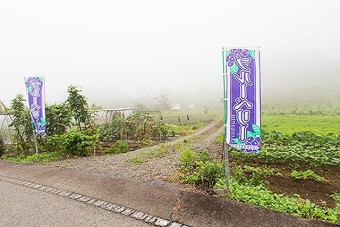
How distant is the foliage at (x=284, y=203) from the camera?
386 cm

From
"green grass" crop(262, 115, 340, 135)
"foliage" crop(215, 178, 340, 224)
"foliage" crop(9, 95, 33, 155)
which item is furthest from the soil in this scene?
"green grass" crop(262, 115, 340, 135)

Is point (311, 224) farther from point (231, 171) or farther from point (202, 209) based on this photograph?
point (231, 171)

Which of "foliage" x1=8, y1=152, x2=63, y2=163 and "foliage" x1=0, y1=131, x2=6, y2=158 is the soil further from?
"foliage" x1=0, y1=131, x2=6, y2=158

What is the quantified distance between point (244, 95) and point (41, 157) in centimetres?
722

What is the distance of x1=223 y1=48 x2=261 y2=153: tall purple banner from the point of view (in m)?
4.13

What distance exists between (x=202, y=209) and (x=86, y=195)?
2395 mm

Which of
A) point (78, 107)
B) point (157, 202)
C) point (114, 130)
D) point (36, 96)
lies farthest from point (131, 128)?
point (157, 202)

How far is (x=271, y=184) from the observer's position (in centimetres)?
561

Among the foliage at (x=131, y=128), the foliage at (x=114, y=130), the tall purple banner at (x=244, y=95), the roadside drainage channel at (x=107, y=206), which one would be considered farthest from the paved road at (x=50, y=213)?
the foliage at (x=131, y=128)

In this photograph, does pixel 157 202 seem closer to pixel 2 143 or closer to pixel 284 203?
pixel 284 203

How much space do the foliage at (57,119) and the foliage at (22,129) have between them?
2.08ft

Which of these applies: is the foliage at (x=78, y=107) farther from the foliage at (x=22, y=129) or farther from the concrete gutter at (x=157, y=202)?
the concrete gutter at (x=157, y=202)

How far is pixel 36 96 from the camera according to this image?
7969 mm

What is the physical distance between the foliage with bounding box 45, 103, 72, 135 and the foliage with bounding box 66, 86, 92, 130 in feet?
0.94
